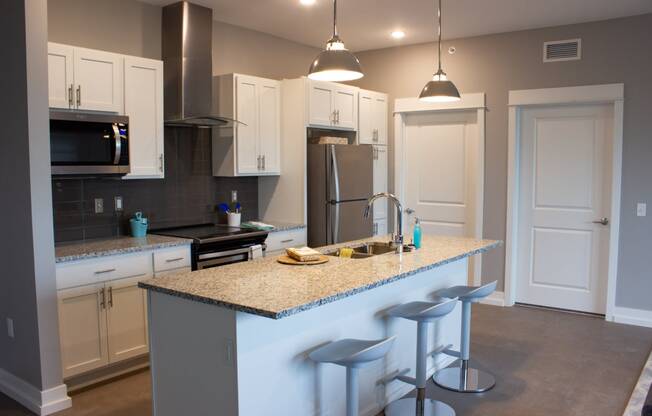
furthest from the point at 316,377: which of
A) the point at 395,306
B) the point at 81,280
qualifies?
the point at 81,280

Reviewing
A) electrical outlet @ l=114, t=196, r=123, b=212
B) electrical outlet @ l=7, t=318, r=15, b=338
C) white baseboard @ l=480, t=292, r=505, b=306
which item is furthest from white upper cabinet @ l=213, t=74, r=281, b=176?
white baseboard @ l=480, t=292, r=505, b=306

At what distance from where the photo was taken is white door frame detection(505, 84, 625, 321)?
193 inches

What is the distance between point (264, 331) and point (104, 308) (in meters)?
1.61

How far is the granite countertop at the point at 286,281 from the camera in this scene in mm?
2270

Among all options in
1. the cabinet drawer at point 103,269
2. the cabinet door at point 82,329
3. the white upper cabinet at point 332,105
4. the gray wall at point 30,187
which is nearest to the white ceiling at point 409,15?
the white upper cabinet at point 332,105

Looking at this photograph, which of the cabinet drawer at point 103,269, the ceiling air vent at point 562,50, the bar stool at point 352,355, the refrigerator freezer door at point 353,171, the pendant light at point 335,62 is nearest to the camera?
the bar stool at point 352,355

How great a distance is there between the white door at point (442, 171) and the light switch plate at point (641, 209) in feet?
4.58

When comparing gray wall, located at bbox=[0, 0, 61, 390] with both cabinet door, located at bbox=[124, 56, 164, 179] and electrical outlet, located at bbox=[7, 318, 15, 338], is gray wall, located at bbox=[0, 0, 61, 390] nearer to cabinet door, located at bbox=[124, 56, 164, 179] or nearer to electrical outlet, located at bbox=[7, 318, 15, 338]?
electrical outlet, located at bbox=[7, 318, 15, 338]

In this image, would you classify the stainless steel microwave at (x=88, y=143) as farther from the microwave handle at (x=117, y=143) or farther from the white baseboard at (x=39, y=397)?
the white baseboard at (x=39, y=397)

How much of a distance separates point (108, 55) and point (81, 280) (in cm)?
152

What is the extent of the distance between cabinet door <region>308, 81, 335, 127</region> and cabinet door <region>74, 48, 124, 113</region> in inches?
69.2

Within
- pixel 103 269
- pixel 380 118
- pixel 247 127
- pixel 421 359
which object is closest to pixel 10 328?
pixel 103 269

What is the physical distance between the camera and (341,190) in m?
5.25

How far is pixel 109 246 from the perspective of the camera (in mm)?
3699
